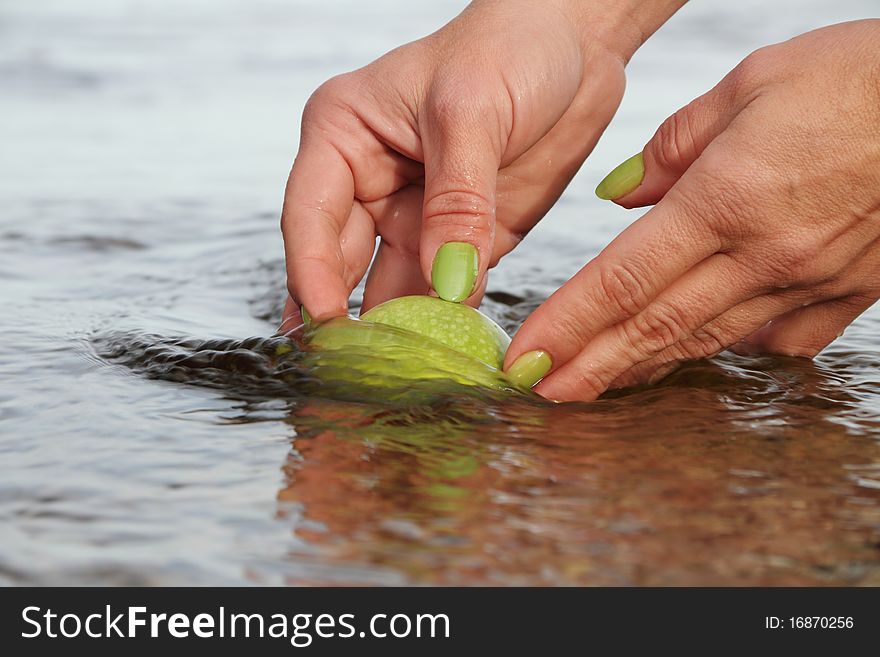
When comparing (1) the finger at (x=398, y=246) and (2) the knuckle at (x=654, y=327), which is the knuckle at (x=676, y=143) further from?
(1) the finger at (x=398, y=246)

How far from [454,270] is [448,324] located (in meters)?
0.15

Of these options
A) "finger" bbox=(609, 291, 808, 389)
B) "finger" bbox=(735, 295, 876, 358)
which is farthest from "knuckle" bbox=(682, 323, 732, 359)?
"finger" bbox=(735, 295, 876, 358)

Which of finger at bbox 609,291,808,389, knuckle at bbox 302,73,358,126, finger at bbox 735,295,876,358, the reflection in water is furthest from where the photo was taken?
knuckle at bbox 302,73,358,126

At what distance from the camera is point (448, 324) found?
9.50 ft

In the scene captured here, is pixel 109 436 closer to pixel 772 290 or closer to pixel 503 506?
pixel 503 506

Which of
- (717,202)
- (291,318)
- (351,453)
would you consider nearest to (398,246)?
(291,318)

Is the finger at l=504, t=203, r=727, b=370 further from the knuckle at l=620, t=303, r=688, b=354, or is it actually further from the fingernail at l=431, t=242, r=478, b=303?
the fingernail at l=431, t=242, r=478, b=303

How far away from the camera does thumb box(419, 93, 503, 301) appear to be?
9.53 feet

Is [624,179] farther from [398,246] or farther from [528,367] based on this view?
[398,246]

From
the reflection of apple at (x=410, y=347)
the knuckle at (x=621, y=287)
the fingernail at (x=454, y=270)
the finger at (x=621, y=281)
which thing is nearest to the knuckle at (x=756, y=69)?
the finger at (x=621, y=281)

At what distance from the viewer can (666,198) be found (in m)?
2.83

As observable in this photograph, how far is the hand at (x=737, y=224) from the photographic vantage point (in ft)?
9.01

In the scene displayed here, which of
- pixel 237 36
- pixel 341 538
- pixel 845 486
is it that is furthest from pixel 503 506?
pixel 237 36
